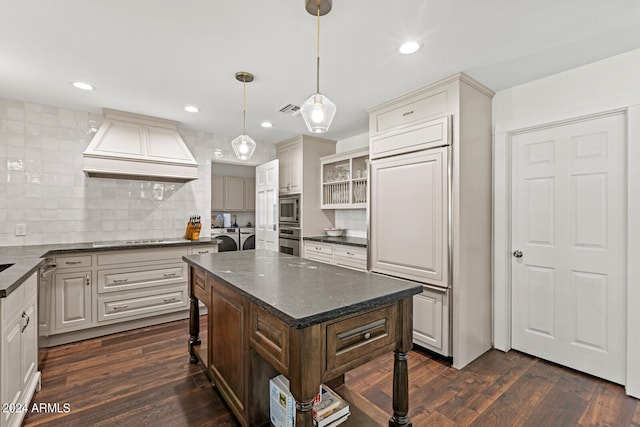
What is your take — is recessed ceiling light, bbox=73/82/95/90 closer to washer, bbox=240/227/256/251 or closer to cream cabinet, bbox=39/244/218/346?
cream cabinet, bbox=39/244/218/346

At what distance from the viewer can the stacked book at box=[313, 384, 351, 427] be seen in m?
1.48

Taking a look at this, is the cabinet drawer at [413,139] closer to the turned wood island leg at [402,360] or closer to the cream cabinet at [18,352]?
the turned wood island leg at [402,360]

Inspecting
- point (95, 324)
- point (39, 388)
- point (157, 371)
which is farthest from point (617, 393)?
point (95, 324)

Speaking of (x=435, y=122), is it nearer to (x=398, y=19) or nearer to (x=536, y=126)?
(x=536, y=126)

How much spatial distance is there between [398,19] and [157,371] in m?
3.09

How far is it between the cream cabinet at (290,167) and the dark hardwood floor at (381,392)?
2.61 m

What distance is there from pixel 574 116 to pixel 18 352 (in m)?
4.16

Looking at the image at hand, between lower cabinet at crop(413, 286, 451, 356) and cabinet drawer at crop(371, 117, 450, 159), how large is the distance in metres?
1.29

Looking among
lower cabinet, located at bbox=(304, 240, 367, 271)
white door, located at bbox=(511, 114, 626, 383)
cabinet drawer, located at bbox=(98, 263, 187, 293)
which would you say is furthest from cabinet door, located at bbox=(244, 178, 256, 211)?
white door, located at bbox=(511, 114, 626, 383)

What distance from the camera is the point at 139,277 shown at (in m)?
3.26

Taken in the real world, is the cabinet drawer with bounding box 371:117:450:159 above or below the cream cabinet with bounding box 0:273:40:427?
above

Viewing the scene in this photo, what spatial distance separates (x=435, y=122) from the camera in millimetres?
2584

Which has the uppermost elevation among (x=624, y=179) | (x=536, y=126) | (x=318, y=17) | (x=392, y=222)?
(x=318, y=17)

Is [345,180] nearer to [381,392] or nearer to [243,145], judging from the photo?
[243,145]
